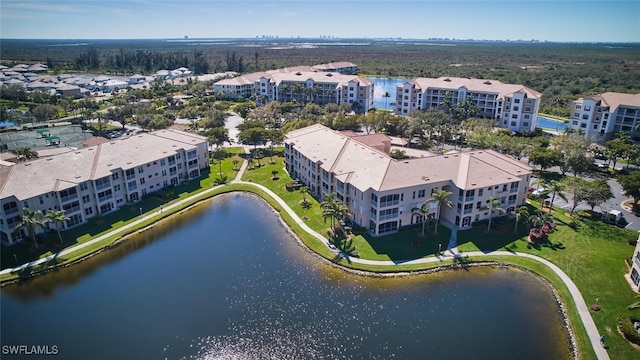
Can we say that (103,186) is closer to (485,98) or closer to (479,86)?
(485,98)

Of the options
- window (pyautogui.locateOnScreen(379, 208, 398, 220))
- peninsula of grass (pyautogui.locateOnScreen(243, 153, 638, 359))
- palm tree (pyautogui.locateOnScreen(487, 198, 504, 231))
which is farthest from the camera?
palm tree (pyautogui.locateOnScreen(487, 198, 504, 231))

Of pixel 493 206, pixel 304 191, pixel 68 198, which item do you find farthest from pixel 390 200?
pixel 68 198

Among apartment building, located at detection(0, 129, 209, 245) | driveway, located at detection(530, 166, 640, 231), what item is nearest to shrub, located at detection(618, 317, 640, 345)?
driveway, located at detection(530, 166, 640, 231)

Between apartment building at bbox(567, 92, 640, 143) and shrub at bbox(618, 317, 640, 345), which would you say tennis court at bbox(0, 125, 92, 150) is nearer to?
shrub at bbox(618, 317, 640, 345)

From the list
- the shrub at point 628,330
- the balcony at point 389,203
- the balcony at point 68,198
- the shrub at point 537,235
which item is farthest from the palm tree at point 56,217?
the shrub at point 628,330

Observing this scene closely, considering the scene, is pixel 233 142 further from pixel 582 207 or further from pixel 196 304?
pixel 582 207

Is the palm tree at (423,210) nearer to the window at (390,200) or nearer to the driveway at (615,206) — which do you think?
the window at (390,200)
